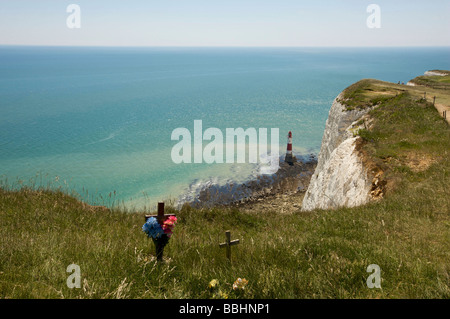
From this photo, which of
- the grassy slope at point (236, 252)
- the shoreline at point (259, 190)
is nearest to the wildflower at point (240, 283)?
the grassy slope at point (236, 252)

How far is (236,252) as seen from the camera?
645 cm

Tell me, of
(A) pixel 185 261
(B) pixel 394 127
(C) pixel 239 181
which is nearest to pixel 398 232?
(A) pixel 185 261

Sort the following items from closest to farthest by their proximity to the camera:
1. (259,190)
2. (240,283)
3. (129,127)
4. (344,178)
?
(240,283), (344,178), (259,190), (129,127)

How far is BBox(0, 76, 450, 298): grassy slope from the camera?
4.67 m

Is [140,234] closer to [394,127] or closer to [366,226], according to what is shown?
[366,226]

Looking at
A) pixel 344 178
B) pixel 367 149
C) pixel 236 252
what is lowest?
pixel 344 178

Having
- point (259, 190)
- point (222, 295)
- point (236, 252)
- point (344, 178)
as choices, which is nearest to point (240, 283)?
point (222, 295)

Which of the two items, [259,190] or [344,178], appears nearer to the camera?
[344,178]

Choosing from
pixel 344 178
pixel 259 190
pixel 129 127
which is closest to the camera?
pixel 344 178

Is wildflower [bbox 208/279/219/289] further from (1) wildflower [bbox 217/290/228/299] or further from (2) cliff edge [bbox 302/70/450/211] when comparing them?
(2) cliff edge [bbox 302/70/450/211]

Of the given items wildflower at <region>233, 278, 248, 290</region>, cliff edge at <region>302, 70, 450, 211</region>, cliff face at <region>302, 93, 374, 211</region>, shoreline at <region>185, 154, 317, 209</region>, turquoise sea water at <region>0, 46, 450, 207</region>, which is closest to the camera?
wildflower at <region>233, 278, 248, 290</region>

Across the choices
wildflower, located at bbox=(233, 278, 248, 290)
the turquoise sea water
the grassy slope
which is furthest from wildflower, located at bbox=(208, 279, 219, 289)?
the turquoise sea water

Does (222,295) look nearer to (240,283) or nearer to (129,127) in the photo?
(240,283)

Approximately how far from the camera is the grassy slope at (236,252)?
4.67 metres
